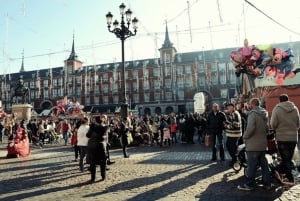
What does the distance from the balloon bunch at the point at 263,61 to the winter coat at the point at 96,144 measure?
18.3ft

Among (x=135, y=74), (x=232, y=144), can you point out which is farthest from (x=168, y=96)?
(x=232, y=144)

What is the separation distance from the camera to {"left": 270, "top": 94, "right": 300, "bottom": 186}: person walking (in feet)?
22.9

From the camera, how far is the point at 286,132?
697 centimetres

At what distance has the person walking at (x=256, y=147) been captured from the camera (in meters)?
6.67

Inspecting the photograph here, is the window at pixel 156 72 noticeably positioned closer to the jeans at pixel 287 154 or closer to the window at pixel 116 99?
the window at pixel 116 99

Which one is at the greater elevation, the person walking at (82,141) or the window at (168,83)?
the window at (168,83)

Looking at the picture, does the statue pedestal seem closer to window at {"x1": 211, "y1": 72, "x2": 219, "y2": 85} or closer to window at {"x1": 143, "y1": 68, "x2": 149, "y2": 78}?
window at {"x1": 211, "y1": 72, "x2": 219, "y2": 85}

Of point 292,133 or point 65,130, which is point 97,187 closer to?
point 292,133

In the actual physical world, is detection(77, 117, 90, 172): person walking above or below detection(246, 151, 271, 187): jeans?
above

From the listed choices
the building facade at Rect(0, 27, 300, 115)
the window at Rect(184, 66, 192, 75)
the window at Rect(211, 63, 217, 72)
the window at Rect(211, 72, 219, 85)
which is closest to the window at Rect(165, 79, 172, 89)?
the building facade at Rect(0, 27, 300, 115)

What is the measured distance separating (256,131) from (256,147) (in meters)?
0.32

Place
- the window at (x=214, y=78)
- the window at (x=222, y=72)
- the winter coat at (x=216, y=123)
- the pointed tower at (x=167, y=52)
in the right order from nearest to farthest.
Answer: the winter coat at (x=216, y=123)
the window at (x=222, y=72)
the window at (x=214, y=78)
the pointed tower at (x=167, y=52)

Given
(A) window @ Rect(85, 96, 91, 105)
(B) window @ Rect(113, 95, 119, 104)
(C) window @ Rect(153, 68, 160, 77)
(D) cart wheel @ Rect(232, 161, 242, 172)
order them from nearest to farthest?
1. (D) cart wheel @ Rect(232, 161, 242, 172)
2. (C) window @ Rect(153, 68, 160, 77)
3. (B) window @ Rect(113, 95, 119, 104)
4. (A) window @ Rect(85, 96, 91, 105)

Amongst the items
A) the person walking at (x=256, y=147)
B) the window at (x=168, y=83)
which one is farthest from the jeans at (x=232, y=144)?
the window at (x=168, y=83)
